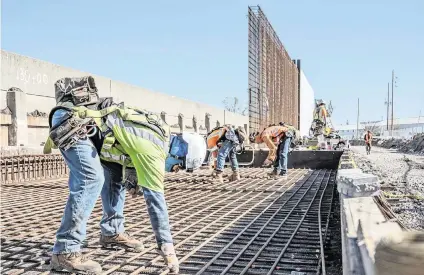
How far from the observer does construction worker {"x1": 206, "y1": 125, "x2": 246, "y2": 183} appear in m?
7.66

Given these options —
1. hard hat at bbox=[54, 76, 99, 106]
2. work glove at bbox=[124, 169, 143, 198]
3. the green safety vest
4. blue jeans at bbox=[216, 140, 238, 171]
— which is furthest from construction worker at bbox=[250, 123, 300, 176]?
hard hat at bbox=[54, 76, 99, 106]

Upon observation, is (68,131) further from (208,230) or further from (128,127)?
(208,230)

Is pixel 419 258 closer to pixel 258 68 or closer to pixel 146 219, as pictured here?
pixel 146 219

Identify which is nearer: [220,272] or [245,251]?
[220,272]

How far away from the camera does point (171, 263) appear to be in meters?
2.73

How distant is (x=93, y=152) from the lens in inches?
110

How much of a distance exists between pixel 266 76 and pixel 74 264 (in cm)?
1185

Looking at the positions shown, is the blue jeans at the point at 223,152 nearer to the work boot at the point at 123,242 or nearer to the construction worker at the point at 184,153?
the construction worker at the point at 184,153

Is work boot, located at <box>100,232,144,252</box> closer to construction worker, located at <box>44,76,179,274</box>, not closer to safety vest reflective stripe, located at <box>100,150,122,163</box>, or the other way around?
construction worker, located at <box>44,76,179,274</box>

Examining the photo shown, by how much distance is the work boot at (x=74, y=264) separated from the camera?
266 cm

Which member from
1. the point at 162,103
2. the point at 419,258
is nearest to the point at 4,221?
the point at 419,258

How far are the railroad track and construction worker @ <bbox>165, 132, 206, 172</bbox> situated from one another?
59 cm

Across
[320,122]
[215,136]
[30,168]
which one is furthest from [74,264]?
[320,122]

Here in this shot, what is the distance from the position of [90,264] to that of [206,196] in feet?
11.5
